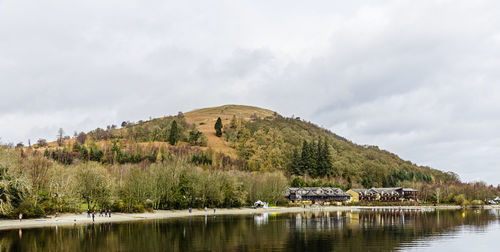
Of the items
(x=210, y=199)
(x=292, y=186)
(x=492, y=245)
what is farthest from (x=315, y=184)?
(x=492, y=245)

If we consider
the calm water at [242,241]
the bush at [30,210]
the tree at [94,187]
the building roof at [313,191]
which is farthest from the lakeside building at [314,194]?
the calm water at [242,241]

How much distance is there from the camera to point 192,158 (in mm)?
195000

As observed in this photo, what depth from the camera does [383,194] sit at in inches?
7490

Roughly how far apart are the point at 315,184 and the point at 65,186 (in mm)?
123438

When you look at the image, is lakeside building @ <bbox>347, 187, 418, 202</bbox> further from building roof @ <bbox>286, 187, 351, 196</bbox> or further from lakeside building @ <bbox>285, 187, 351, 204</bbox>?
building roof @ <bbox>286, 187, 351, 196</bbox>

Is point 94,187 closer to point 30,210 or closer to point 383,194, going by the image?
point 30,210

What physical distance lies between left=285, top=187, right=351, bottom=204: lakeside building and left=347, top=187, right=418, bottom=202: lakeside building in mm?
12250

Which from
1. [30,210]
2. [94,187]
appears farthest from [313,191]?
[30,210]

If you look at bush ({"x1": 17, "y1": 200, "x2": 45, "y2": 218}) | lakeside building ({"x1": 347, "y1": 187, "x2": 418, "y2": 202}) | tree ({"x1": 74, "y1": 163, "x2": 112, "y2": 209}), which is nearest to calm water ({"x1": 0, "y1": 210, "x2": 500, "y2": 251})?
bush ({"x1": 17, "y1": 200, "x2": 45, "y2": 218})

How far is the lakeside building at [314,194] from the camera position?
164m

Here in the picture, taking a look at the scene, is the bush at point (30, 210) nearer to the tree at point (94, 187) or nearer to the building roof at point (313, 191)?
the tree at point (94, 187)

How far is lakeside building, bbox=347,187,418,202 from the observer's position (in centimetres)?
18650

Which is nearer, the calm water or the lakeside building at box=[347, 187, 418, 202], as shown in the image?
the calm water

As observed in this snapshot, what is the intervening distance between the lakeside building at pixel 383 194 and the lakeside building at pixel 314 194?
12250mm
